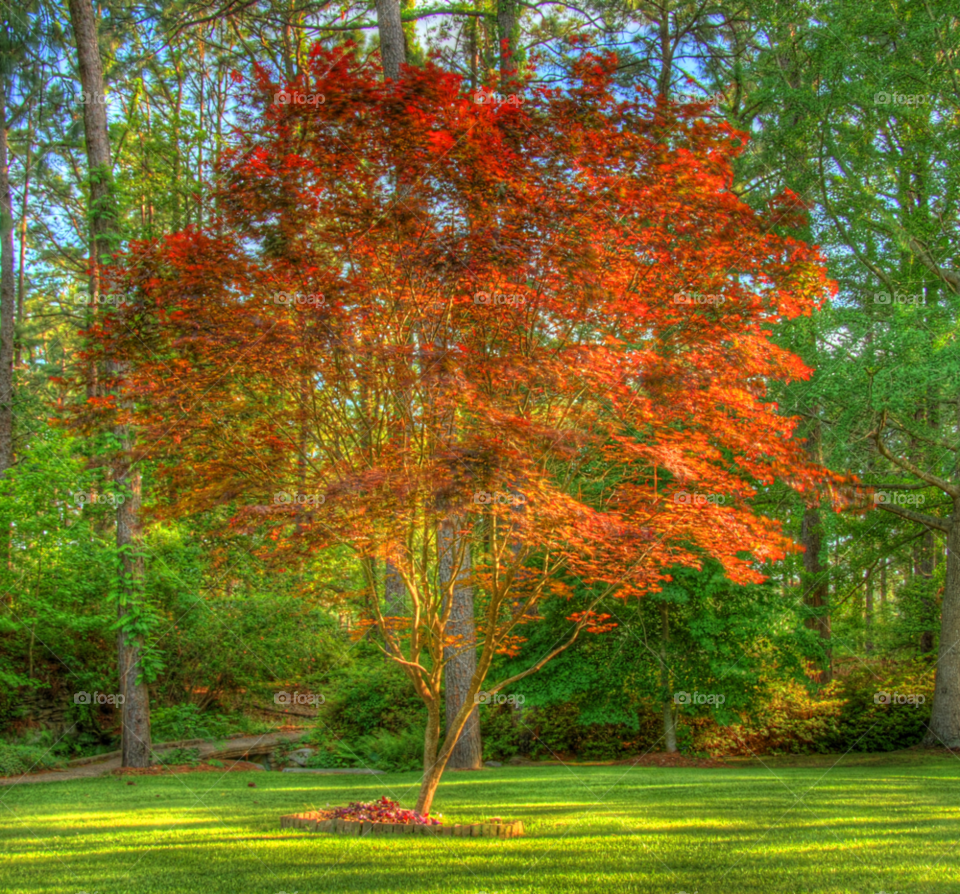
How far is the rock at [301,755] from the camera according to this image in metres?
13.1

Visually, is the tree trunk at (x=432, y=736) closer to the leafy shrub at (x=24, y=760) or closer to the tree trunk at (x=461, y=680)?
the tree trunk at (x=461, y=680)

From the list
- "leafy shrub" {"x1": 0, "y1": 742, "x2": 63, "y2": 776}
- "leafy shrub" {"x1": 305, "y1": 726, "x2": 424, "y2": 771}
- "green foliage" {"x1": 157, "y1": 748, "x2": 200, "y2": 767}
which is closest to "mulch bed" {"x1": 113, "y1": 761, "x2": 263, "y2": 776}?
"green foliage" {"x1": 157, "y1": 748, "x2": 200, "y2": 767}

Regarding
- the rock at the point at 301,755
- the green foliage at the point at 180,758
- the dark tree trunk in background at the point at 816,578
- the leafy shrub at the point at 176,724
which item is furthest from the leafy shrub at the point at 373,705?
the dark tree trunk in background at the point at 816,578

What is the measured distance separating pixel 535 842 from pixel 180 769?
25.4ft

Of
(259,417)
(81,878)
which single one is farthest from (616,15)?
(81,878)

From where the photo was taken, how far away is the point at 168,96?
54.7 ft

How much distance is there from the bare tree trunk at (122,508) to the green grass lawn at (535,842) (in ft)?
8.26

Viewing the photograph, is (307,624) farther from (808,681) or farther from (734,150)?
(734,150)

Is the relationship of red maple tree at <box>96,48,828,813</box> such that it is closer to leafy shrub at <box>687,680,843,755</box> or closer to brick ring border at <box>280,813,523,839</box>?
brick ring border at <box>280,813,523,839</box>

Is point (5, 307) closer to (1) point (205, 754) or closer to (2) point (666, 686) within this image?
(1) point (205, 754)

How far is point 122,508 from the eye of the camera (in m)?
11.4

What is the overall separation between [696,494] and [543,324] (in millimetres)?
1644

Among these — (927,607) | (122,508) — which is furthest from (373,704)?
(927,607)

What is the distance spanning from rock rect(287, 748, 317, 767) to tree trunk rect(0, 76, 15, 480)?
26.0 ft
